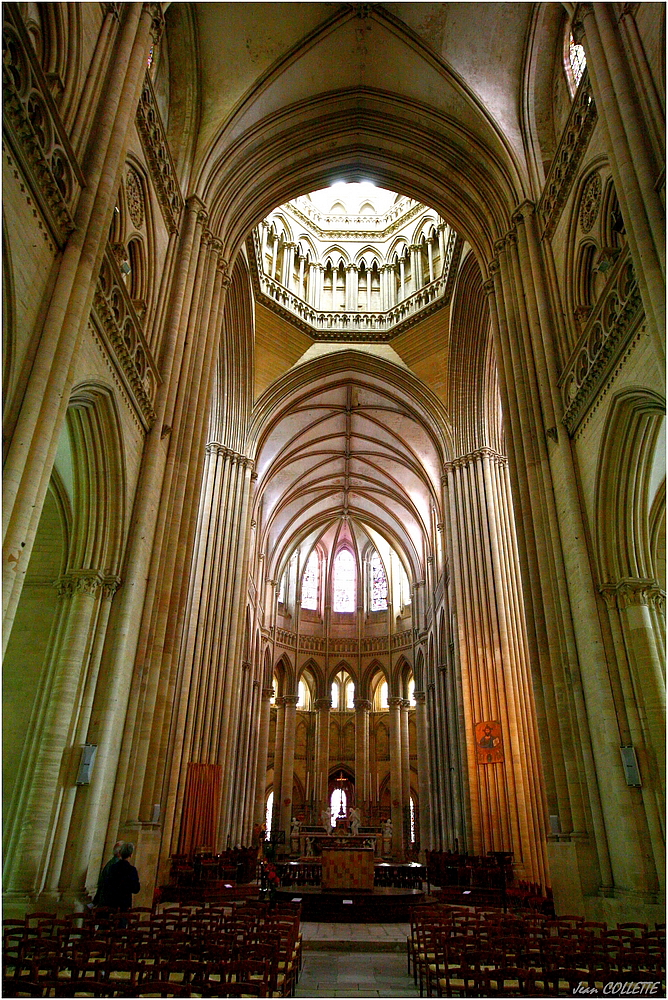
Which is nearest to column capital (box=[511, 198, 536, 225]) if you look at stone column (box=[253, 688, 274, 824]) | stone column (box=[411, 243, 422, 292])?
stone column (box=[411, 243, 422, 292])

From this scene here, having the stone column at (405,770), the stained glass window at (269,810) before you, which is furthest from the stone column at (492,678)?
the stained glass window at (269,810)

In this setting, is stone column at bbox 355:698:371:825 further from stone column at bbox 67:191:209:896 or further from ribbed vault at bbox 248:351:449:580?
stone column at bbox 67:191:209:896

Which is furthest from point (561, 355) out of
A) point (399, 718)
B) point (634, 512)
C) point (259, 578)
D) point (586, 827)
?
point (399, 718)

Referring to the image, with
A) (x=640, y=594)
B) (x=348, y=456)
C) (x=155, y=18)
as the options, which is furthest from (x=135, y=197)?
(x=348, y=456)

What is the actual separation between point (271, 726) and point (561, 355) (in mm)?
29772

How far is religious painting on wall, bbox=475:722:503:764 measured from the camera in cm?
1875

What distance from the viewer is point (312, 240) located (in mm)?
27172

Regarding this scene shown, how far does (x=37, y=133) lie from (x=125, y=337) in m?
3.46

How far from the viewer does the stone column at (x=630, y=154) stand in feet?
25.3

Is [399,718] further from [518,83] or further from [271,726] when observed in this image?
[518,83]

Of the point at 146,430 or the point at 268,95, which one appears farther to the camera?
the point at 268,95

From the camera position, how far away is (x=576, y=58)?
13.0m

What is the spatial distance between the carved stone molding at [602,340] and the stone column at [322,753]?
1116 inches

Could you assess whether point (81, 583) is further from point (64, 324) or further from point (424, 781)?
point (424, 781)
